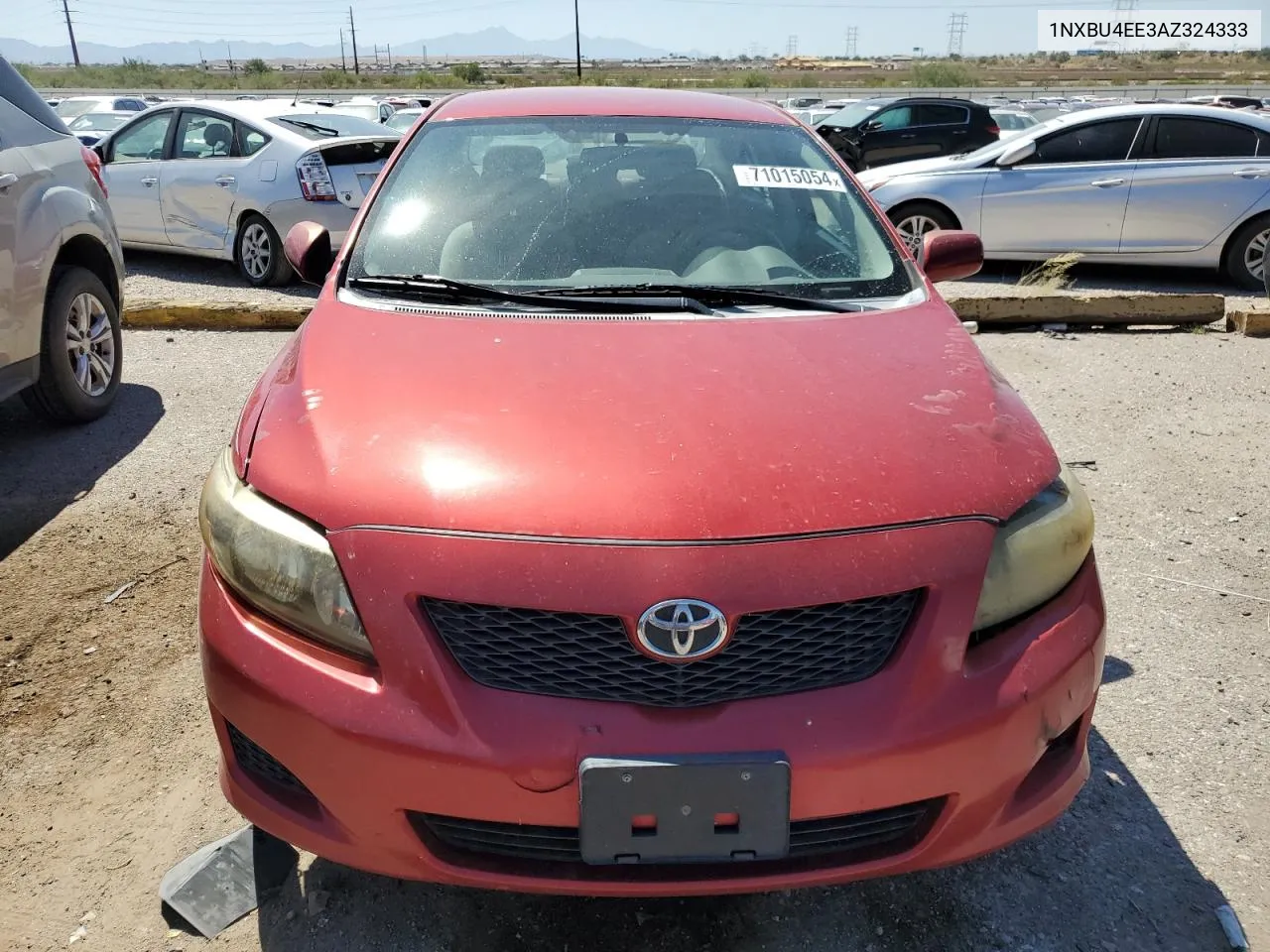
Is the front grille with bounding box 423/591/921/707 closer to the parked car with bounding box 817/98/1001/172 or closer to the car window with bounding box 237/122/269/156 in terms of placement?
the car window with bounding box 237/122/269/156

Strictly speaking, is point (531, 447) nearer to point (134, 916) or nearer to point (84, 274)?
point (134, 916)

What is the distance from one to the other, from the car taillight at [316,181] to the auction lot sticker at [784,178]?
576 cm

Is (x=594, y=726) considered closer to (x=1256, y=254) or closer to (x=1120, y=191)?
(x=1120, y=191)

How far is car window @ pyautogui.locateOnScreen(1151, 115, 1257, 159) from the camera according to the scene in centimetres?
847

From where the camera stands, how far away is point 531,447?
1.93m

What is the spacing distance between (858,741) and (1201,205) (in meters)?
8.35

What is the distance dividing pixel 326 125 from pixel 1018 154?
6.15 m

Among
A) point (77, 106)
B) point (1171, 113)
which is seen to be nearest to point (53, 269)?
point (1171, 113)

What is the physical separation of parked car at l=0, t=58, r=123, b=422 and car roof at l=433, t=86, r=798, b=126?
2.10m

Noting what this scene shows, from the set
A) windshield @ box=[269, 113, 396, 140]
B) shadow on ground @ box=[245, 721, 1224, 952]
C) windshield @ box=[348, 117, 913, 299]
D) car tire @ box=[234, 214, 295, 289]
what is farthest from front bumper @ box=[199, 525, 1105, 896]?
windshield @ box=[269, 113, 396, 140]

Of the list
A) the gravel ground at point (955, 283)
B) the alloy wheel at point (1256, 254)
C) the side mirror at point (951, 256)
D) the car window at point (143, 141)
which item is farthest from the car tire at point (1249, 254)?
the car window at point (143, 141)

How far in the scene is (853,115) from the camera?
53.4 feet

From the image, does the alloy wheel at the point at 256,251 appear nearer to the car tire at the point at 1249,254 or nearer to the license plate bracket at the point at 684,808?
the license plate bracket at the point at 684,808

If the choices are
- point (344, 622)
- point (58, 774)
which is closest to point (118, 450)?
point (58, 774)
